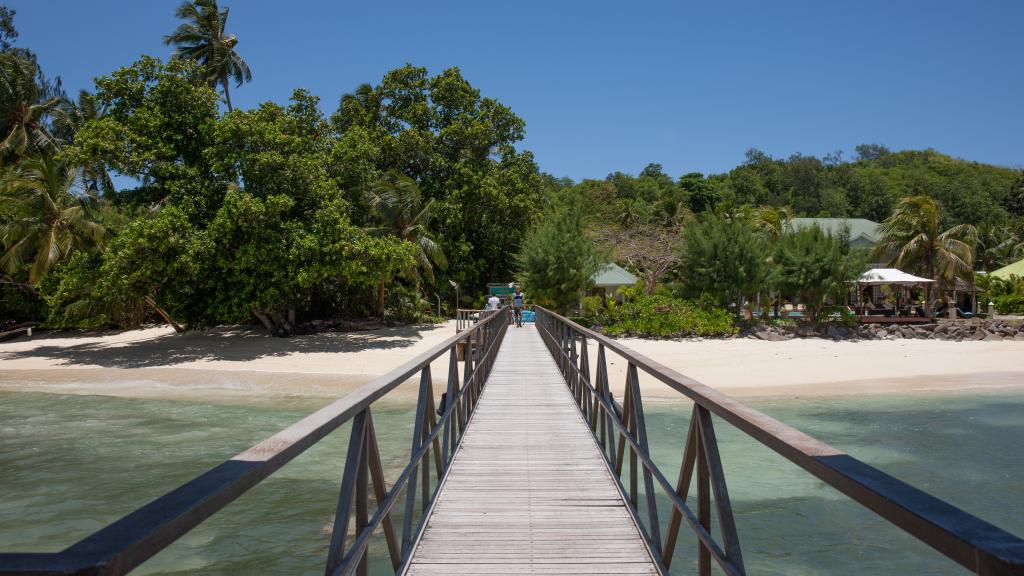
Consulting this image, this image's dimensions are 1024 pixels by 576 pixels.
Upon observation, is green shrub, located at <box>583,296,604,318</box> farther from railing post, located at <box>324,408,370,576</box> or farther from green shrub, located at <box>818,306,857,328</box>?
railing post, located at <box>324,408,370,576</box>

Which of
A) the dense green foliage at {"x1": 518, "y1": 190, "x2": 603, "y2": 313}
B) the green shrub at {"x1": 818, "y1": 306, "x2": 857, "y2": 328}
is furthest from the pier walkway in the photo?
the green shrub at {"x1": 818, "y1": 306, "x2": 857, "y2": 328}

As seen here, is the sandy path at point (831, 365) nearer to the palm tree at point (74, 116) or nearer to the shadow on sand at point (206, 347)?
the shadow on sand at point (206, 347)

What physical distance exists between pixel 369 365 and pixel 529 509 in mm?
17070

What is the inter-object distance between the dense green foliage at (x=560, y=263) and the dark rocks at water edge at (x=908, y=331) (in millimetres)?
6575

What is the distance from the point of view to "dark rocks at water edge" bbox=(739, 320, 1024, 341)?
25.9 m

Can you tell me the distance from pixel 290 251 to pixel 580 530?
19.4 metres

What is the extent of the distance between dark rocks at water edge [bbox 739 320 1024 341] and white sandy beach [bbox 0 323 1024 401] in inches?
36.4

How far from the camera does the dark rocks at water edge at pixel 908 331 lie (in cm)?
2589

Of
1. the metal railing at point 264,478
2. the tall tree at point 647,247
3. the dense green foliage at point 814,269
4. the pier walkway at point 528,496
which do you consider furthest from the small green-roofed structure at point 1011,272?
the metal railing at point 264,478

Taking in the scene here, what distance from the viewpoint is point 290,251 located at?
851 inches

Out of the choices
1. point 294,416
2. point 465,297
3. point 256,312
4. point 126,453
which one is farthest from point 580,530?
point 465,297

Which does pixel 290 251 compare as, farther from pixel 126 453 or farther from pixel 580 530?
pixel 580 530

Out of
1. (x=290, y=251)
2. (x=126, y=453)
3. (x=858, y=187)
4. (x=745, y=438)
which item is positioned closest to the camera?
(x=126, y=453)

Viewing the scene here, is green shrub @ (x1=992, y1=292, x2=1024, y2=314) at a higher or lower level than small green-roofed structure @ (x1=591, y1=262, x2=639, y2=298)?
lower
